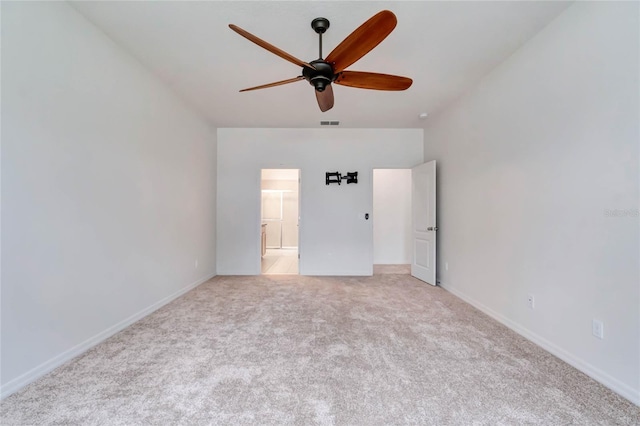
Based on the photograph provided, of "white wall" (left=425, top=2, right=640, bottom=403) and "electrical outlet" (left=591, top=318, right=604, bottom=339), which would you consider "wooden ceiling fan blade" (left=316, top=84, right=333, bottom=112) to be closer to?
"white wall" (left=425, top=2, right=640, bottom=403)

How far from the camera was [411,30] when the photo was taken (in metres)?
2.19

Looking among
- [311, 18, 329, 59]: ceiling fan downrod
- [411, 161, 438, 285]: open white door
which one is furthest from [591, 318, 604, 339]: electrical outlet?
[311, 18, 329, 59]: ceiling fan downrod

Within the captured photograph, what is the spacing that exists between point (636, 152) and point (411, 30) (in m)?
1.74

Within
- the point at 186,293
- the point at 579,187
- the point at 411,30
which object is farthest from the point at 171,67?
the point at 579,187

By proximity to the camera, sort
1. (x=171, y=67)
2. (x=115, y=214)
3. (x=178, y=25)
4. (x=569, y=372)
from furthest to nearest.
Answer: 1. (x=171, y=67)
2. (x=115, y=214)
3. (x=178, y=25)
4. (x=569, y=372)

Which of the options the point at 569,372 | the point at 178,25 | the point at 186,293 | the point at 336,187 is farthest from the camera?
the point at 336,187

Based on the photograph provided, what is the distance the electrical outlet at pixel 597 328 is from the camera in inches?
69.2

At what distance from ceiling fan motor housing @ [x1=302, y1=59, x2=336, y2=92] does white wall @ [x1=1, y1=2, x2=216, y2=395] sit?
181 centimetres

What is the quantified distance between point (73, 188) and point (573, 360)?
399cm

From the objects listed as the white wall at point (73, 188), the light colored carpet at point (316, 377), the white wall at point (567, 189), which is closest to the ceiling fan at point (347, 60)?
the white wall at point (567, 189)

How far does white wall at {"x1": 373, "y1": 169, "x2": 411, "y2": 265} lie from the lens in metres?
5.91

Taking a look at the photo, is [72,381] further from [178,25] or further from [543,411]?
[543,411]

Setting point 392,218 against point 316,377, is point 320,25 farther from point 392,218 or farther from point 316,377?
point 392,218

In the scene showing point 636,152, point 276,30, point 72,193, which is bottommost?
point 72,193
